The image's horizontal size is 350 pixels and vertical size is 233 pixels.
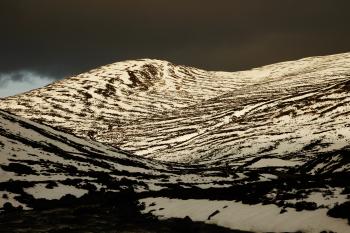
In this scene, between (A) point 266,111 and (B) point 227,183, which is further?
(A) point 266,111

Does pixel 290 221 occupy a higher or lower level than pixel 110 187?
lower

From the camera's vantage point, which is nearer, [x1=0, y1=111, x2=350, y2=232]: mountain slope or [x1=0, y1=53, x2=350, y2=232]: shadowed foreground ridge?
[x1=0, y1=111, x2=350, y2=232]: mountain slope

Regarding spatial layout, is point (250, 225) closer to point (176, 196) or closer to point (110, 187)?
point (176, 196)

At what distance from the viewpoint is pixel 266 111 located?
535ft

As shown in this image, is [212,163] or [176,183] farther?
[212,163]

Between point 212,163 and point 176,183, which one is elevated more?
point 212,163

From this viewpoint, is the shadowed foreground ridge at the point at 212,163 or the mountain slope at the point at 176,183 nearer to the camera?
the mountain slope at the point at 176,183

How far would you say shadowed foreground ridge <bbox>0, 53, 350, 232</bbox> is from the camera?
111 feet

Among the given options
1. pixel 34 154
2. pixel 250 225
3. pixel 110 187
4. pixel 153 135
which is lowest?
pixel 250 225

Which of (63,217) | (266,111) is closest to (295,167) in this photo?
(63,217)

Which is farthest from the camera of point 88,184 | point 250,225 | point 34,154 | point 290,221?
point 34,154

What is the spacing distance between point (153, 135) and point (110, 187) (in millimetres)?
101720

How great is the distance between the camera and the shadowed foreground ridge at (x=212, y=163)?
33.9 m

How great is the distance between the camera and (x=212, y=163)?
101 metres
